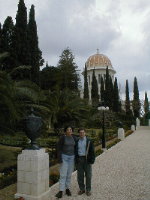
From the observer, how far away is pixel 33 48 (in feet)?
80.0

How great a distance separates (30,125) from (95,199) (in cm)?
235

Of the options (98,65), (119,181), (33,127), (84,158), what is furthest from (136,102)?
(33,127)

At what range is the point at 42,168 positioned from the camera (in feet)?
22.1

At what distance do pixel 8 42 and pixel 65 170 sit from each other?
18.4 meters

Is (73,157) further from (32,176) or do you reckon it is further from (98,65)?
(98,65)

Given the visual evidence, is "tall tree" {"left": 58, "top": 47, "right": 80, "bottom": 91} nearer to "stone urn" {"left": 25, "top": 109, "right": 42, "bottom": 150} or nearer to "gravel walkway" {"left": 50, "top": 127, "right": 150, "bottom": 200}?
"gravel walkway" {"left": 50, "top": 127, "right": 150, "bottom": 200}

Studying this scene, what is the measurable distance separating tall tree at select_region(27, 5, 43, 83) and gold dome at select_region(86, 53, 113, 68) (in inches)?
1876

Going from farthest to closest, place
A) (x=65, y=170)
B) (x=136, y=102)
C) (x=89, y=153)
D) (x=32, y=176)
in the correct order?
(x=136, y=102)
(x=89, y=153)
(x=65, y=170)
(x=32, y=176)

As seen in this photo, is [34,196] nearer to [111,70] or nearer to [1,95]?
[1,95]

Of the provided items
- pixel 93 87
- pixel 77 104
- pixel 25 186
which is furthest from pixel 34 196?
pixel 93 87

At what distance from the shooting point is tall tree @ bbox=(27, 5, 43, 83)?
2330cm

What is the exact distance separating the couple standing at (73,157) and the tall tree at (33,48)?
646 inches

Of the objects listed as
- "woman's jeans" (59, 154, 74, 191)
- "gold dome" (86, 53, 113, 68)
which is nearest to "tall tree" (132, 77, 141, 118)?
"gold dome" (86, 53, 113, 68)

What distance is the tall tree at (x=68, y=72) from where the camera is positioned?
44.2 m
